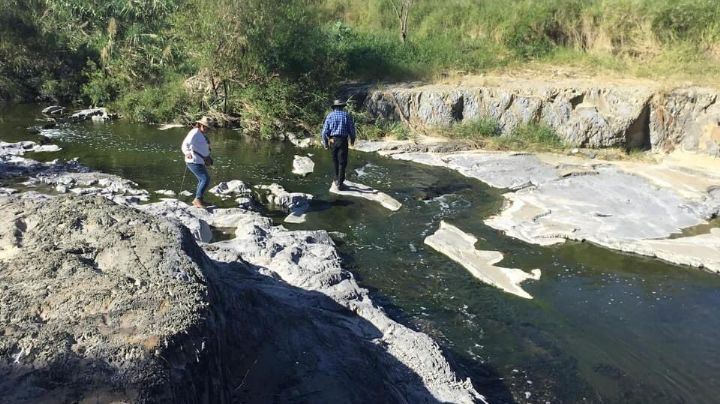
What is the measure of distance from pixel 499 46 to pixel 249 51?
26.8 feet

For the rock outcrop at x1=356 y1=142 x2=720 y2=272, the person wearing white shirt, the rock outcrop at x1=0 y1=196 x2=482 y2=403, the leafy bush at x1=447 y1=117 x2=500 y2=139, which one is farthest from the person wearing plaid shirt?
the rock outcrop at x1=0 y1=196 x2=482 y2=403

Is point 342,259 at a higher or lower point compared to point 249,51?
lower

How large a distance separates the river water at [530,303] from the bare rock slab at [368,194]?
23 centimetres

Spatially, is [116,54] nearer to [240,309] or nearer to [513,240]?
[513,240]

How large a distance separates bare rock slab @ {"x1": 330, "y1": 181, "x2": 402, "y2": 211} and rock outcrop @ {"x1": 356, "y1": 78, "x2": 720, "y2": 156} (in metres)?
5.65

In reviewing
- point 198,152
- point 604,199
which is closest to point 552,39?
point 604,199

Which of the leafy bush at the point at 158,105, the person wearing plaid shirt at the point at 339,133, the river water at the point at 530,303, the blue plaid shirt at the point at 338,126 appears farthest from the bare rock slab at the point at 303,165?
the leafy bush at the point at 158,105

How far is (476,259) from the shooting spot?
858 cm

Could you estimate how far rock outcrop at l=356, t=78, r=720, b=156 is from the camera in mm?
14344

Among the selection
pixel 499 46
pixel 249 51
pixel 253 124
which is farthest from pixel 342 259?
pixel 499 46

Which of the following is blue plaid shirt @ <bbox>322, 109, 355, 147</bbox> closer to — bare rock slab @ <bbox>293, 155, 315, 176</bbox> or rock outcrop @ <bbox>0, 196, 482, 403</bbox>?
bare rock slab @ <bbox>293, 155, 315, 176</bbox>

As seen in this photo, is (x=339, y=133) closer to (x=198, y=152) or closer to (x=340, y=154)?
(x=340, y=154)

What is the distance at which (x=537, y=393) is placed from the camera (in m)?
5.68

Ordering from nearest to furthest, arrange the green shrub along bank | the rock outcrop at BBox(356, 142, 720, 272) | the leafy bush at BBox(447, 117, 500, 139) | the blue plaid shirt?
1. the rock outcrop at BBox(356, 142, 720, 272)
2. the blue plaid shirt
3. the leafy bush at BBox(447, 117, 500, 139)
4. the green shrub along bank
